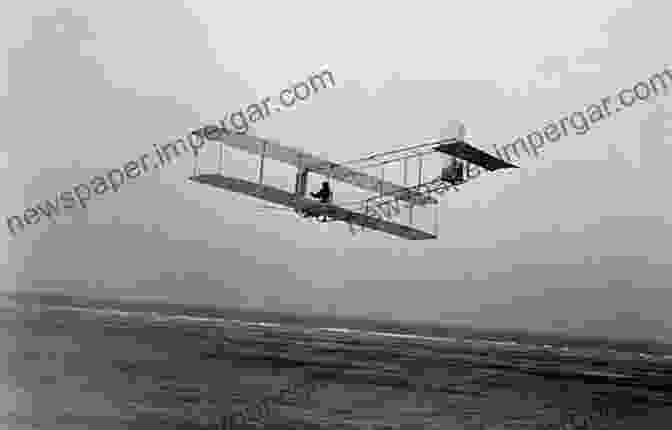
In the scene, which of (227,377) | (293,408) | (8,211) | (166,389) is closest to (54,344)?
(227,377)

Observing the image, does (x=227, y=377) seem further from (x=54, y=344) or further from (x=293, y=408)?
(x=54, y=344)

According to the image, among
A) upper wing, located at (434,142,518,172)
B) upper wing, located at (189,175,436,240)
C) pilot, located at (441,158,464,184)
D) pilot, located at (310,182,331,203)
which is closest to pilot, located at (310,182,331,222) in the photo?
pilot, located at (310,182,331,203)

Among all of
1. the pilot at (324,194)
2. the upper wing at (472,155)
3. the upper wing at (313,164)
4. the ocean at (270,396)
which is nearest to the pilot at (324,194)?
the pilot at (324,194)

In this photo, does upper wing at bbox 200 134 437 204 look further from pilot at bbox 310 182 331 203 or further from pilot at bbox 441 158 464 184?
pilot at bbox 441 158 464 184

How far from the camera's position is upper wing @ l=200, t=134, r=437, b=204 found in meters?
24.5

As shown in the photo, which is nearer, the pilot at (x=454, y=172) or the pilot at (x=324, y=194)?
the pilot at (x=454, y=172)

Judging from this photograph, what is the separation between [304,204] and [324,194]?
1.40 m

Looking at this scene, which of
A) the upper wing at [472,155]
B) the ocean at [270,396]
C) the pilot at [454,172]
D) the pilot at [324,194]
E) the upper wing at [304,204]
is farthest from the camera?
the pilot at [324,194]

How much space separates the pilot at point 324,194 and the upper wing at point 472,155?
572 centimetres

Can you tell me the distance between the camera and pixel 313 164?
25.9 metres

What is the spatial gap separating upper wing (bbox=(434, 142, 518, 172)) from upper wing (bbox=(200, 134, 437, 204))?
260 cm

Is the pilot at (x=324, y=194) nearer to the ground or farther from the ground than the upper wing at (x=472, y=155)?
nearer to the ground

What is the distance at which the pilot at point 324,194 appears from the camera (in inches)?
1032

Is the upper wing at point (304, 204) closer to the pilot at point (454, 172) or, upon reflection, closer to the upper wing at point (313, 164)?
A: the upper wing at point (313, 164)
